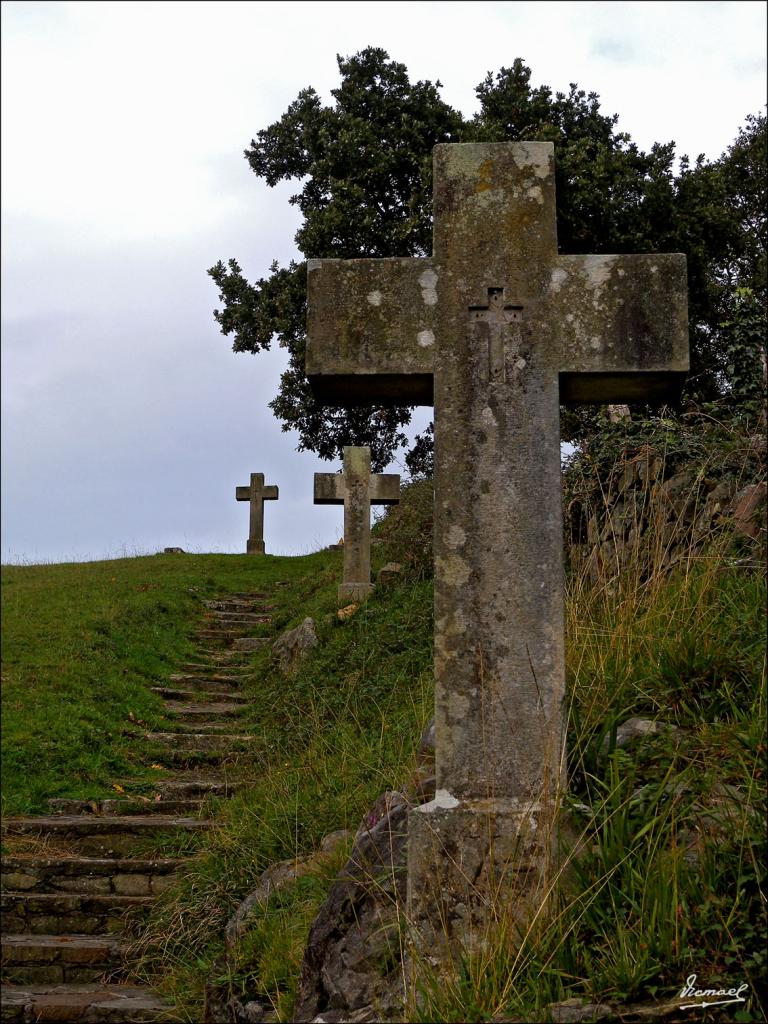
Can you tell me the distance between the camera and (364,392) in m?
4.11

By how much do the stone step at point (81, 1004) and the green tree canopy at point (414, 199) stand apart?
14.1 m

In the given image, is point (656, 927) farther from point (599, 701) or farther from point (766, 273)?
point (766, 273)

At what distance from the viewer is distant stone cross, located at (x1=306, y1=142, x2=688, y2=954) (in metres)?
3.46

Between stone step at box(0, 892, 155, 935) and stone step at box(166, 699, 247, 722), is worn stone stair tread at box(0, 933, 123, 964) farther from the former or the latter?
stone step at box(166, 699, 247, 722)

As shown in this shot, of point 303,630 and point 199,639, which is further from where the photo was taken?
point 199,639

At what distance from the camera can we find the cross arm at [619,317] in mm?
3807

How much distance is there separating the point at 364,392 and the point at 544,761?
1617 millimetres

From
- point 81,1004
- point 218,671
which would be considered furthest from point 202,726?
point 81,1004

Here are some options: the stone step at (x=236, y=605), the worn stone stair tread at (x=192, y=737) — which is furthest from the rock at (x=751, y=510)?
the stone step at (x=236, y=605)

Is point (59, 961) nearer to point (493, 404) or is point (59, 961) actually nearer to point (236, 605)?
point (493, 404)

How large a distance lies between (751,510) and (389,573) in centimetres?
894

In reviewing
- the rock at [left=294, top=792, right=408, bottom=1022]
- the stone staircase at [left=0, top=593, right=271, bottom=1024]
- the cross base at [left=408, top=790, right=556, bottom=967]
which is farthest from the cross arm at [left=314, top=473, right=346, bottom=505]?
the cross base at [left=408, top=790, right=556, bottom=967]

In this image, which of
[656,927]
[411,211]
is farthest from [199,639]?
[656,927]

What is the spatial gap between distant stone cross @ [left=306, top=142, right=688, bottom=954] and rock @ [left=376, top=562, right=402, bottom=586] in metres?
10.2
